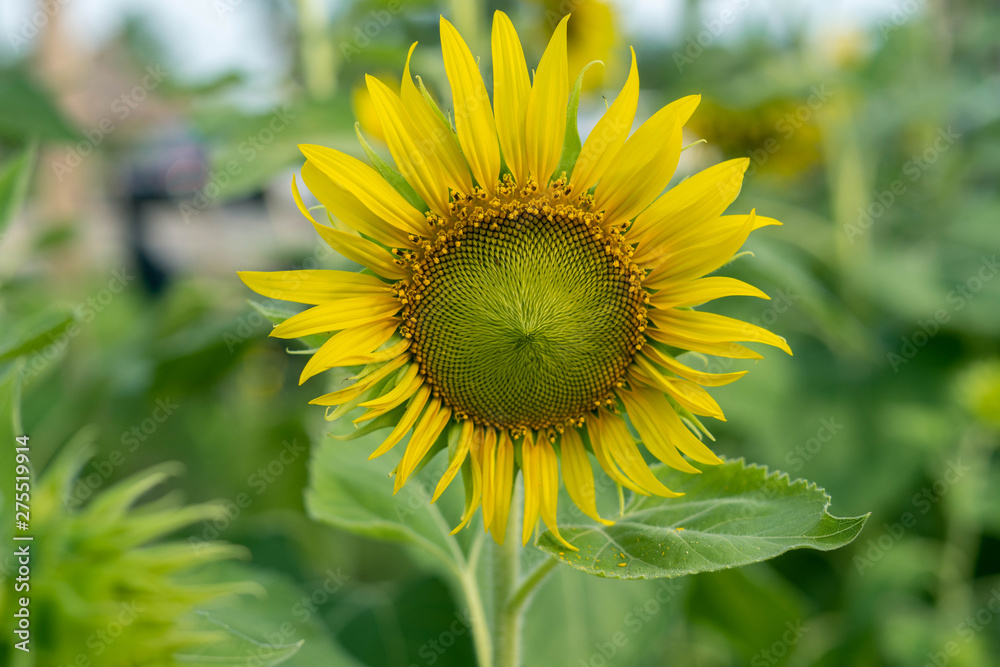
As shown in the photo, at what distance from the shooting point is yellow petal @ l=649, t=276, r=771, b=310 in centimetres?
63

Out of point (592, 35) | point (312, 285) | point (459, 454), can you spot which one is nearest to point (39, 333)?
point (312, 285)

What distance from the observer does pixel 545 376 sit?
0.70 meters

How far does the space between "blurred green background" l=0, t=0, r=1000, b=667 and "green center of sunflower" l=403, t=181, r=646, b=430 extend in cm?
37

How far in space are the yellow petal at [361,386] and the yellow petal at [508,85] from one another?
21cm

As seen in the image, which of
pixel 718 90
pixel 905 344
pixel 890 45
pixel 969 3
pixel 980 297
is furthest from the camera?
pixel 969 3

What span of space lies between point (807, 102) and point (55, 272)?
2125 millimetres

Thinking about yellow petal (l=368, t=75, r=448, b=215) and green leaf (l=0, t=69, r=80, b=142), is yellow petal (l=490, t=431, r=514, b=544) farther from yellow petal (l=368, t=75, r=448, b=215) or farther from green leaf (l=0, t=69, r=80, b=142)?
green leaf (l=0, t=69, r=80, b=142)

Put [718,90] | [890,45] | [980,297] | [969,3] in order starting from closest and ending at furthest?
1. [718,90]
2. [980,297]
3. [890,45]
4. [969,3]

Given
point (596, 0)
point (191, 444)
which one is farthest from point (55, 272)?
point (596, 0)

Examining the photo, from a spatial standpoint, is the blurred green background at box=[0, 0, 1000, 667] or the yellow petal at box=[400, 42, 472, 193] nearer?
the yellow petal at box=[400, 42, 472, 193]

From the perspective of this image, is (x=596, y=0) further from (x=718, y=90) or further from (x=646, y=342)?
(x=646, y=342)

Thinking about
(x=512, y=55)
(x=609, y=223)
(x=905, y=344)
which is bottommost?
(x=905, y=344)

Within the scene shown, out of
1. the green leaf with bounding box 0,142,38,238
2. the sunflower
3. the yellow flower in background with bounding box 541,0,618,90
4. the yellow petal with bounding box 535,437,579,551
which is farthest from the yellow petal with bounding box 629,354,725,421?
the yellow flower in background with bounding box 541,0,618,90

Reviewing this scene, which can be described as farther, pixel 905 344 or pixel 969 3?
pixel 969 3
